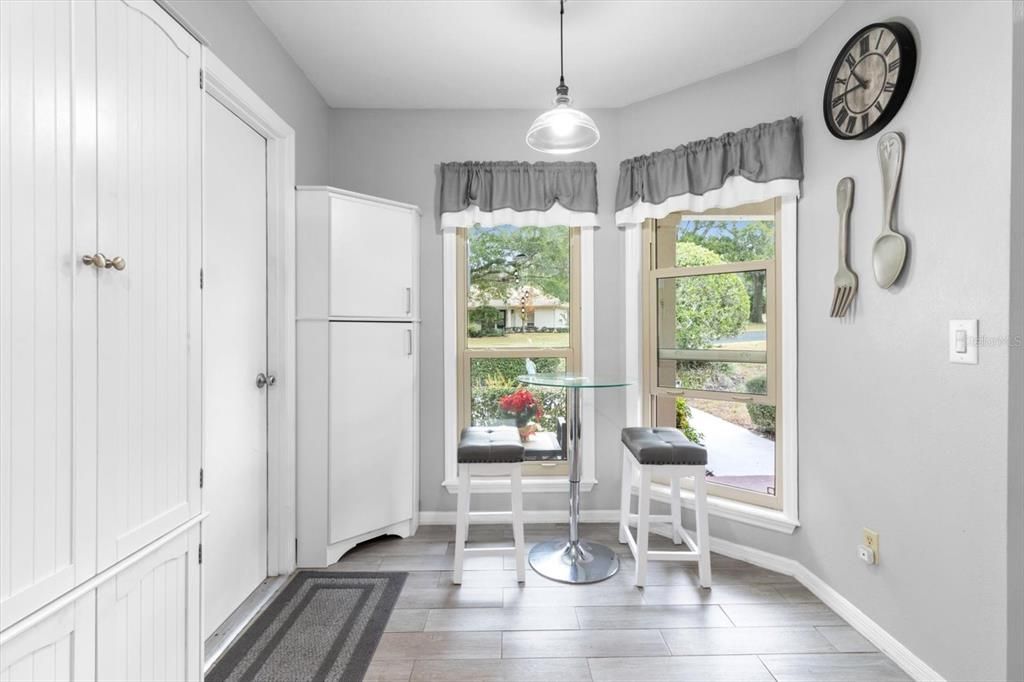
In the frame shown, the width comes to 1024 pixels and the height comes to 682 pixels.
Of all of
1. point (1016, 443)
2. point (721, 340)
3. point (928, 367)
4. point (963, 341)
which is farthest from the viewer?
point (721, 340)

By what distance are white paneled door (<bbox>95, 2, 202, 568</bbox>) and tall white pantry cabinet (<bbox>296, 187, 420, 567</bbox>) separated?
96cm

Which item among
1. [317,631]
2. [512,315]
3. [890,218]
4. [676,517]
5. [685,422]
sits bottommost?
[317,631]

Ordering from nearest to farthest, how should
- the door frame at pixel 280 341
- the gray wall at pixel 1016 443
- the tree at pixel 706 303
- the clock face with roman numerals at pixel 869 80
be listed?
the gray wall at pixel 1016 443 < the clock face with roman numerals at pixel 869 80 < the door frame at pixel 280 341 < the tree at pixel 706 303

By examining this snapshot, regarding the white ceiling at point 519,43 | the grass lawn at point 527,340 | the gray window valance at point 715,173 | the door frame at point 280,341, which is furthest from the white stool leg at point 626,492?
the white ceiling at point 519,43

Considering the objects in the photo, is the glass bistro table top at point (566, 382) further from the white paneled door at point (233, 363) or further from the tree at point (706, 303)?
the white paneled door at point (233, 363)

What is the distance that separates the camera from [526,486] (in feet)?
9.62

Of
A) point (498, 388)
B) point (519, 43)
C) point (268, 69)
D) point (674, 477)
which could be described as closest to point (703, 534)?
point (674, 477)

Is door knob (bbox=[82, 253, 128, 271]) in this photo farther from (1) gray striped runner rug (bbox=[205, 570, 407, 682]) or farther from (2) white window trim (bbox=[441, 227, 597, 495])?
(2) white window trim (bbox=[441, 227, 597, 495])

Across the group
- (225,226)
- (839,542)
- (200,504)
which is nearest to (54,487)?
(200,504)

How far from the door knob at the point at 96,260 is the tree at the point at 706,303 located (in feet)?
8.27

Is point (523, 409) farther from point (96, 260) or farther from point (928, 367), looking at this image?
point (96, 260)

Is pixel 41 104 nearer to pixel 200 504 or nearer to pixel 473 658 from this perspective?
pixel 200 504

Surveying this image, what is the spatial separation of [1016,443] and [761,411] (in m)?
1.15

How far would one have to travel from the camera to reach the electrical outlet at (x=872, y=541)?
185cm
